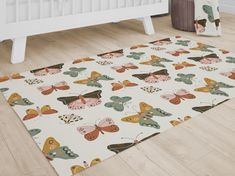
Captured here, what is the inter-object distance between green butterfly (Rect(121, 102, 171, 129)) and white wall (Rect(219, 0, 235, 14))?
7.84 feet

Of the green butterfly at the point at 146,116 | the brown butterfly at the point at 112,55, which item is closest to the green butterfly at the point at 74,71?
the brown butterfly at the point at 112,55

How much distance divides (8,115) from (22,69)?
522mm

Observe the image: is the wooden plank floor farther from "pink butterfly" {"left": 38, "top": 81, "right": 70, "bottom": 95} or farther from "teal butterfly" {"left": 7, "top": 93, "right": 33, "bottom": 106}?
"pink butterfly" {"left": 38, "top": 81, "right": 70, "bottom": 95}

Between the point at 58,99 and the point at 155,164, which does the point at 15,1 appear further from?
the point at 155,164

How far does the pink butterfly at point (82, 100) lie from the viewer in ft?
4.44

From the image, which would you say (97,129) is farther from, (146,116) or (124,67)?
(124,67)

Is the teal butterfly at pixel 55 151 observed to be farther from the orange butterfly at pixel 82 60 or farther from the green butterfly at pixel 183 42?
the green butterfly at pixel 183 42

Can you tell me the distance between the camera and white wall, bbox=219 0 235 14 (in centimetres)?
323

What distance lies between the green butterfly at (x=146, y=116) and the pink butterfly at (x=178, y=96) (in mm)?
116

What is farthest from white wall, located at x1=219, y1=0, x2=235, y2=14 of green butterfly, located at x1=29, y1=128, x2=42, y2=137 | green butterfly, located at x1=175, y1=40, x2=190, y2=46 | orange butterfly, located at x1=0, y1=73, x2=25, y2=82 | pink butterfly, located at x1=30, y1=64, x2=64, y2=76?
green butterfly, located at x1=29, y1=128, x2=42, y2=137

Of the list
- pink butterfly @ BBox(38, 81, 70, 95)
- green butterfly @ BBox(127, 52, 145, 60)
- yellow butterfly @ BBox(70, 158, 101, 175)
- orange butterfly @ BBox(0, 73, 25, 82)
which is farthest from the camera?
green butterfly @ BBox(127, 52, 145, 60)

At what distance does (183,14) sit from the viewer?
249cm

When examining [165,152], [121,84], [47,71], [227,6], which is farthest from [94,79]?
[227,6]

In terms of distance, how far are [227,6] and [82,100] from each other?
253 cm
